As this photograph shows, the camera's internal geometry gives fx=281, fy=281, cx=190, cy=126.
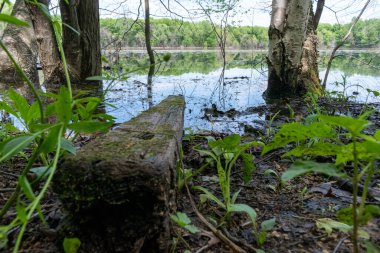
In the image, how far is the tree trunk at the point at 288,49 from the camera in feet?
12.4

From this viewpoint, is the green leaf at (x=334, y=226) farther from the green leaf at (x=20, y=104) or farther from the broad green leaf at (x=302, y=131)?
the green leaf at (x=20, y=104)

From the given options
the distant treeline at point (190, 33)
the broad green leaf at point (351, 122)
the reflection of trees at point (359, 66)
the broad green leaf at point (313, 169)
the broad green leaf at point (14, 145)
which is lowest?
the broad green leaf at point (313, 169)

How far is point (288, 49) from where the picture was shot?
13.0ft

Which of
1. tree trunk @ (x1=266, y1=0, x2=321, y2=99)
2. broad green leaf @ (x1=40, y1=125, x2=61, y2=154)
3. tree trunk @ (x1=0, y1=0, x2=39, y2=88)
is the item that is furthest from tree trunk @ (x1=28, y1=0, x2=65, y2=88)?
broad green leaf @ (x1=40, y1=125, x2=61, y2=154)

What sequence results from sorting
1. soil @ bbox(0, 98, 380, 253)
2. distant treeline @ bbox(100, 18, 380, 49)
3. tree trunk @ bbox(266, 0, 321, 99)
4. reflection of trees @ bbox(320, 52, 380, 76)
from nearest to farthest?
1. soil @ bbox(0, 98, 380, 253)
2. tree trunk @ bbox(266, 0, 321, 99)
3. distant treeline @ bbox(100, 18, 380, 49)
4. reflection of trees @ bbox(320, 52, 380, 76)

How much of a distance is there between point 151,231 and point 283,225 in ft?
1.64

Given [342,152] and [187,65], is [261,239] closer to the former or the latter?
[342,152]

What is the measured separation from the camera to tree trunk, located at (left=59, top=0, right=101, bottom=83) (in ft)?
15.0

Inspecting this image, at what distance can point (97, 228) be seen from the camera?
70 cm

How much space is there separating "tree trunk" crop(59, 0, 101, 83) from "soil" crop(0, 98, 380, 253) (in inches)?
147

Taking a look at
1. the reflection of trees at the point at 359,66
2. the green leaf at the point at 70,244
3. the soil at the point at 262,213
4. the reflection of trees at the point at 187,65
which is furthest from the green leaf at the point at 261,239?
the reflection of trees at the point at 359,66

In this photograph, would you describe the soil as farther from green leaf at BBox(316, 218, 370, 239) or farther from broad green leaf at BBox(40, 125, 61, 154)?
broad green leaf at BBox(40, 125, 61, 154)

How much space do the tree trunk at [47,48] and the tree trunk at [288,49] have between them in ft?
12.3

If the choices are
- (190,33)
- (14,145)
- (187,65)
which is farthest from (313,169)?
Answer: (190,33)
